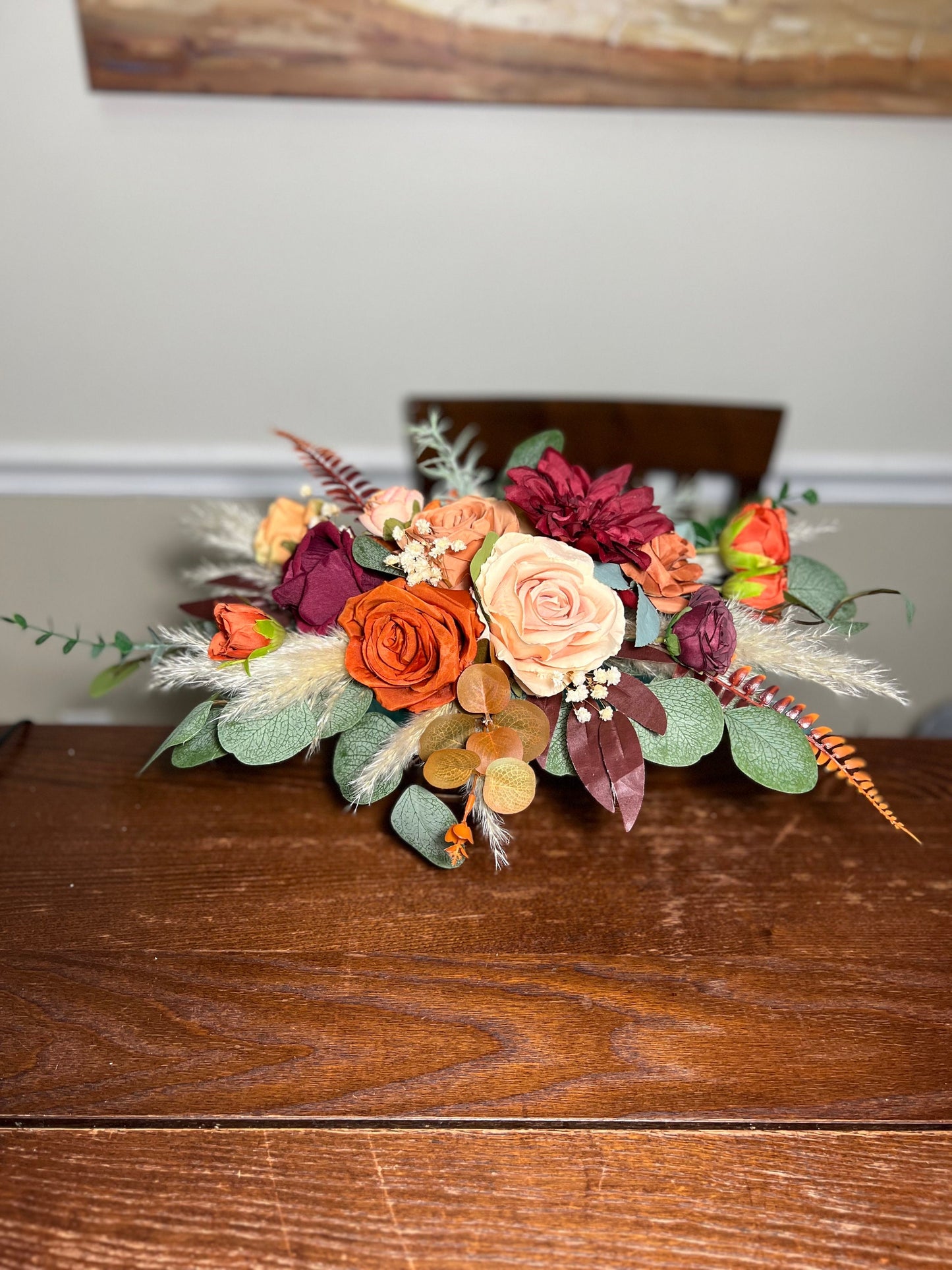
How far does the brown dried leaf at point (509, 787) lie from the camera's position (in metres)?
0.56

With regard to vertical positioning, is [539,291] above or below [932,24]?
below

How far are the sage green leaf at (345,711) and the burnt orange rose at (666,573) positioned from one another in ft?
0.65

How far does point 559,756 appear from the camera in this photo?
596 millimetres

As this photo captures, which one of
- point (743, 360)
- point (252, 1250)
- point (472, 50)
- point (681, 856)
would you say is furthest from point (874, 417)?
point (252, 1250)

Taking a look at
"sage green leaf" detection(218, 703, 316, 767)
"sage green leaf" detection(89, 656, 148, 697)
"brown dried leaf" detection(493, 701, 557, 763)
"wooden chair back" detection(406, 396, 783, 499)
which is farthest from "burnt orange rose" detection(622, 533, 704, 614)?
"wooden chair back" detection(406, 396, 783, 499)

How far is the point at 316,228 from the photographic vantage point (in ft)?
4.54

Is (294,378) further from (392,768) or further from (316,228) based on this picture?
(392,768)

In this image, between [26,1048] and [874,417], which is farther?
[874,417]

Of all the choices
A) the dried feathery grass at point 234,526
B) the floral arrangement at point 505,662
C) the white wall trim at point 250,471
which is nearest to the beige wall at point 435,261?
the white wall trim at point 250,471

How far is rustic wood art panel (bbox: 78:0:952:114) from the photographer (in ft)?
4.04

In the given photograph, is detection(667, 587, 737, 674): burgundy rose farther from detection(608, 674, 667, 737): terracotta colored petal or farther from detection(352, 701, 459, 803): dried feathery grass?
detection(352, 701, 459, 803): dried feathery grass

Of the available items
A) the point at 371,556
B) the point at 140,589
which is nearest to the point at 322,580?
the point at 371,556

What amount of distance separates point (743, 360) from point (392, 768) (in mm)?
1191

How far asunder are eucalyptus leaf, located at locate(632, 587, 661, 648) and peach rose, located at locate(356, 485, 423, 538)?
173 millimetres
